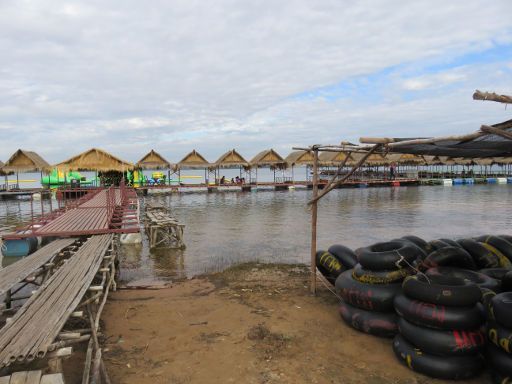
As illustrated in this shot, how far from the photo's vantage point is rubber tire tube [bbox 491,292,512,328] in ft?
13.6

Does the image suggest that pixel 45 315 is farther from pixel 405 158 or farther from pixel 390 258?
pixel 405 158

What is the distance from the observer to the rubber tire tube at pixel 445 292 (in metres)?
4.61

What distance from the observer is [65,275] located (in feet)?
19.7

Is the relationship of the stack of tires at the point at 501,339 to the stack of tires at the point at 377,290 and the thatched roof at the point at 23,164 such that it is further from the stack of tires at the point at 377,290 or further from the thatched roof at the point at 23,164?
the thatched roof at the point at 23,164

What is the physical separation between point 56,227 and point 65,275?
4.62 m

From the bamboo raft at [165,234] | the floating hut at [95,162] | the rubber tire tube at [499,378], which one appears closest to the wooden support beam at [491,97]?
the rubber tire tube at [499,378]

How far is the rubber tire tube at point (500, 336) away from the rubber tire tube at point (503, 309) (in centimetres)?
9

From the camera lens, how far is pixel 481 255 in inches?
254

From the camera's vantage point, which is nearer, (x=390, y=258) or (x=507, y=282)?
(x=507, y=282)

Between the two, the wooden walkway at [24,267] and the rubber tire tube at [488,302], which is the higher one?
the wooden walkway at [24,267]

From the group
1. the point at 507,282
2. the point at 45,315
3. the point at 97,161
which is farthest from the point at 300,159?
the point at 45,315

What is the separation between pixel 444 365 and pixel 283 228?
12421 millimetres

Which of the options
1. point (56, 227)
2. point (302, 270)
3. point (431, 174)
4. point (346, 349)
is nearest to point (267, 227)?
point (302, 270)

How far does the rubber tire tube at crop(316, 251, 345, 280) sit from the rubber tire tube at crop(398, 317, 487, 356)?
2.77 meters
